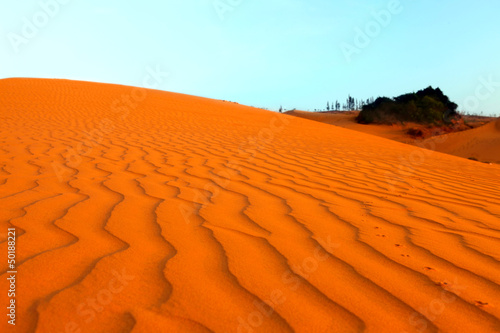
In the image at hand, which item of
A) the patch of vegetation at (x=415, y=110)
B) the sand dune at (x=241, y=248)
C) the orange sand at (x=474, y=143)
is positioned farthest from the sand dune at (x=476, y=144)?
the sand dune at (x=241, y=248)

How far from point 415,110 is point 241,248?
79.3ft

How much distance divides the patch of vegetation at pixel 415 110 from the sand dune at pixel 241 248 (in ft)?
68.0

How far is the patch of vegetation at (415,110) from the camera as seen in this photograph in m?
24.2

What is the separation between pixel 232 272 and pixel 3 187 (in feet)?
7.29

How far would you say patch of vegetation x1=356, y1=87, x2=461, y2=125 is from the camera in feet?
79.4

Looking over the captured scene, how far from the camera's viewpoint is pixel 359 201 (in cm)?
344

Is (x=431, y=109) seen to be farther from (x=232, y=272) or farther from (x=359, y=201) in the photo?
(x=232, y=272)

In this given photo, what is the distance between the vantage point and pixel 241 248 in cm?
216

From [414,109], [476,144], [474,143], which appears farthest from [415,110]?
[476,144]

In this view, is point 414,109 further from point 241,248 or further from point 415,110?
point 241,248

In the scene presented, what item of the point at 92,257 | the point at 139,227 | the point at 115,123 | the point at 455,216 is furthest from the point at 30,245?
the point at 115,123

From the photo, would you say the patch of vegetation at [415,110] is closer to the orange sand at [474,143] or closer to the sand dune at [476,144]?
the orange sand at [474,143]

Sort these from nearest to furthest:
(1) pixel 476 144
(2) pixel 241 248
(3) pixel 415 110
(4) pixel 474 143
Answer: (2) pixel 241 248 < (1) pixel 476 144 < (4) pixel 474 143 < (3) pixel 415 110

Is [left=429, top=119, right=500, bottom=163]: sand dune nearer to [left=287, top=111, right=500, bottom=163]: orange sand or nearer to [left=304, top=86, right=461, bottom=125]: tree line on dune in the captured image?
[left=287, top=111, right=500, bottom=163]: orange sand
